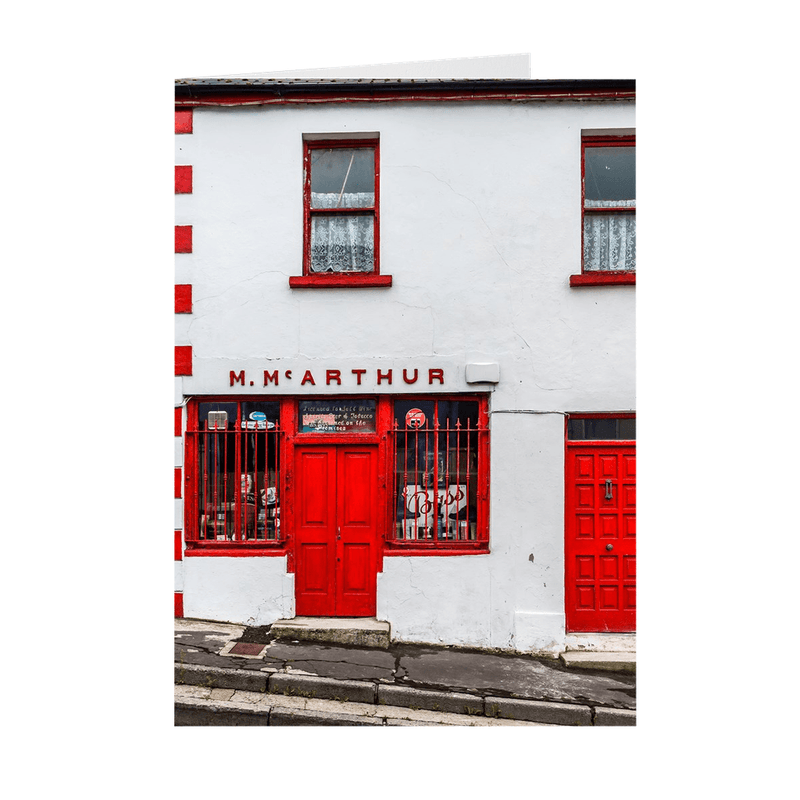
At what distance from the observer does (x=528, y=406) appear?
499cm

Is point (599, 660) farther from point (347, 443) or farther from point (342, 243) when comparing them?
point (342, 243)

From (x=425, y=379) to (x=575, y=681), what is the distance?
2.84 metres

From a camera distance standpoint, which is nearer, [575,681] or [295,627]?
[575,681]

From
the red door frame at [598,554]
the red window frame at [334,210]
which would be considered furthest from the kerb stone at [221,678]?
the red window frame at [334,210]

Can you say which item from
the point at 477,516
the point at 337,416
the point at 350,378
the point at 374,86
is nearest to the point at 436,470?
the point at 477,516

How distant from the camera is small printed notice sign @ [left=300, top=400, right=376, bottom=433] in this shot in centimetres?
516

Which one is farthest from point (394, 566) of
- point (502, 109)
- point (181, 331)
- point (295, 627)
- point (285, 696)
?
point (502, 109)

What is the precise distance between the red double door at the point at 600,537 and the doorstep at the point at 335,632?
1.74 meters

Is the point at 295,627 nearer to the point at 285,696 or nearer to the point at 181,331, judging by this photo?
the point at 285,696

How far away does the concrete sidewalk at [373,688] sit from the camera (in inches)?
150

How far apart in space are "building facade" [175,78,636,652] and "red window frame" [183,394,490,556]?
2cm

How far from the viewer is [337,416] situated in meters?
5.19

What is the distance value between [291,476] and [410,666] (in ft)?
6.58

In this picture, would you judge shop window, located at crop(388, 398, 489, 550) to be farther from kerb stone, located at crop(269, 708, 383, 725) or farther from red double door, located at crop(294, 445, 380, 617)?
kerb stone, located at crop(269, 708, 383, 725)
